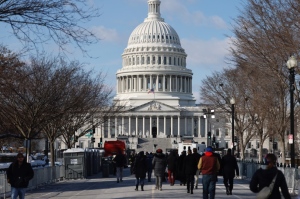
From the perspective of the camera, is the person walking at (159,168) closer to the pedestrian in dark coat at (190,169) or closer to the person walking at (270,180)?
the pedestrian in dark coat at (190,169)

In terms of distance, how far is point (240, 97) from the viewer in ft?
223

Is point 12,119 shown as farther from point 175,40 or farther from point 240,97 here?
point 175,40

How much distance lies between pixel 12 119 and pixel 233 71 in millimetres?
23822

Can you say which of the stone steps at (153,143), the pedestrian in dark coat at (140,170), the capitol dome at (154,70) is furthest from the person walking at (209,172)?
the capitol dome at (154,70)

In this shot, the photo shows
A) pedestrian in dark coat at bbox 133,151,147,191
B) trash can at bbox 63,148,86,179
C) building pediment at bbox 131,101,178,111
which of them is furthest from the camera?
building pediment at bbox 131,101,178,111

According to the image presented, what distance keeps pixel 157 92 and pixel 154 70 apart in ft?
17.1

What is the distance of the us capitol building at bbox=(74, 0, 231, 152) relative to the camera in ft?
596

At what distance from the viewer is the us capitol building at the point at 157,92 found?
18162 cm

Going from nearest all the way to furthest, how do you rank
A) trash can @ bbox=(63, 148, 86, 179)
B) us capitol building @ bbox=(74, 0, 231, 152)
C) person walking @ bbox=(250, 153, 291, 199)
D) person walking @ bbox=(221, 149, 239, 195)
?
person walking @ bbox=(250, 153, 291, 199), person walking @ bbox=(221, 149, 239, 195), trash can @ bbox=(63, 148, 86, 179), us capitol building @ bbox=(74, 0, 231, 152)

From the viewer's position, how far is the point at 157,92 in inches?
7490

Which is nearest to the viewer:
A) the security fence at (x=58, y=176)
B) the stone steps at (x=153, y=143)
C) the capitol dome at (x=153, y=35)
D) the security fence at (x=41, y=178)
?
the security fence at (x=41, y=178)

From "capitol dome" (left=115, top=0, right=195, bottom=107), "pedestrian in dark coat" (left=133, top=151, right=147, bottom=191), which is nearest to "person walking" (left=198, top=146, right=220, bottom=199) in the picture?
"pedestrian in dark coat" (left=133, top=151, right=147, bottom=191)

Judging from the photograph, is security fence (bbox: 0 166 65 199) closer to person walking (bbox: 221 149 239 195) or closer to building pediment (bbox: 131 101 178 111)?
person walking (bbox: 221 149 239 195)

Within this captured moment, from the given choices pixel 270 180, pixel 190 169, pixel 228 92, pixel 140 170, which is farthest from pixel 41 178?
pixel 228 92
